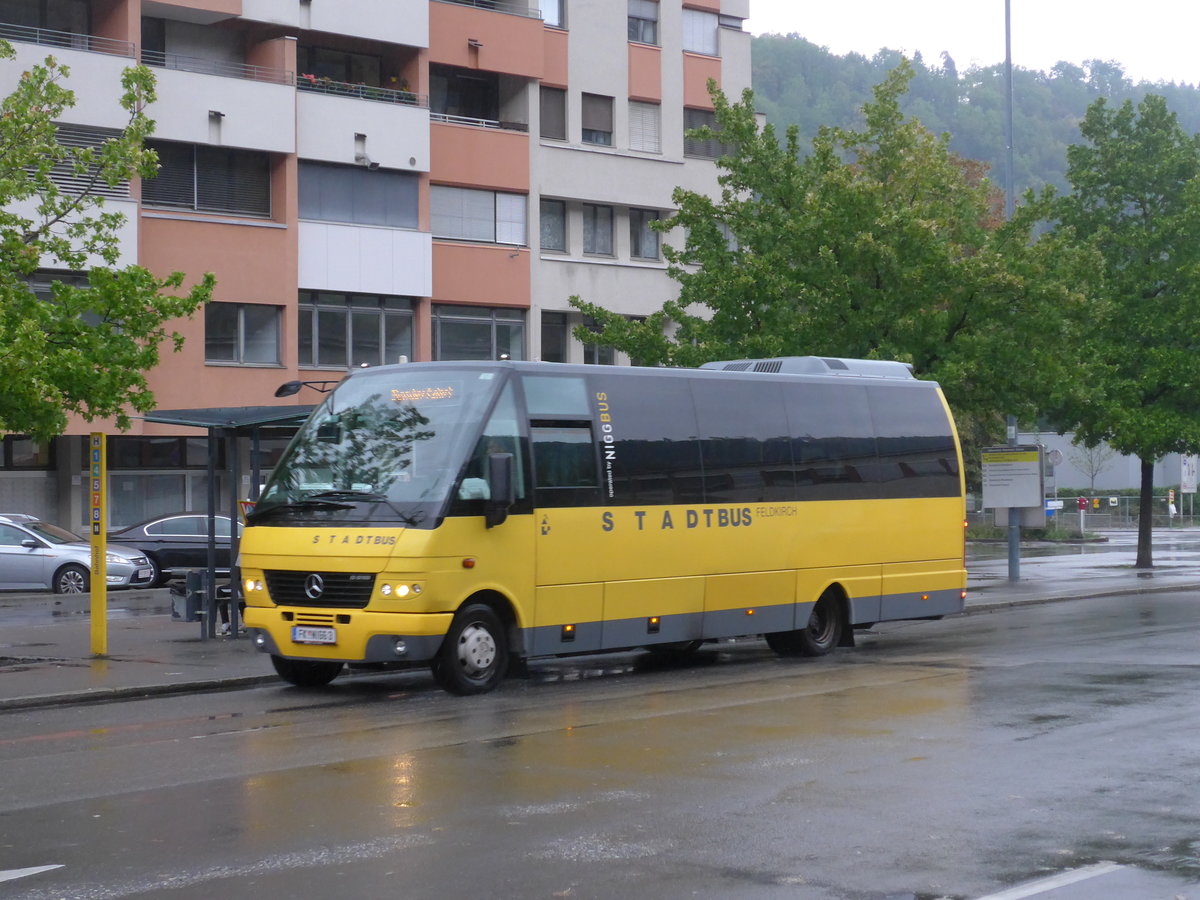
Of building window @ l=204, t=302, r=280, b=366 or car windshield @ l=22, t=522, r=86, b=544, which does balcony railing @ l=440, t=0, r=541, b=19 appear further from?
car windshield @ l=22, t=522, r=86, b=544

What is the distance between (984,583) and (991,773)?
77.2ft

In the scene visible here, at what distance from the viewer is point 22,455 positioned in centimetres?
3875

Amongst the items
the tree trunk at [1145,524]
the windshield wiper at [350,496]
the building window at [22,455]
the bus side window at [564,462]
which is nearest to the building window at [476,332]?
the building window at [22,455]

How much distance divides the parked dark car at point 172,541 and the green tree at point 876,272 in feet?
30.2

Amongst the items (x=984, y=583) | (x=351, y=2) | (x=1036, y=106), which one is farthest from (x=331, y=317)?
(x=1036, y=106)

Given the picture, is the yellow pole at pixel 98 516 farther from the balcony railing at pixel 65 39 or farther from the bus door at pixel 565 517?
the balcony railing at pixel 65 39

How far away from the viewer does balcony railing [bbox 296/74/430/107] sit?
40969 millimetres

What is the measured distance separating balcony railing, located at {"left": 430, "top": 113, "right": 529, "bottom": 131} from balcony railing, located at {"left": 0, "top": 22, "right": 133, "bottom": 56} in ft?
29.2

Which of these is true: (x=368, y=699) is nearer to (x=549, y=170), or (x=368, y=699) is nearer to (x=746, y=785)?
(x=746, y=785)

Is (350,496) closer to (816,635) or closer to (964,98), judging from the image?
(816,635)

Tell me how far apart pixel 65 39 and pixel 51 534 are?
12316 millimetres

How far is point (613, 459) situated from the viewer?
16.5 meters

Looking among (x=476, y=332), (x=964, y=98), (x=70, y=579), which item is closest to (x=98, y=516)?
(x=70, y=579)

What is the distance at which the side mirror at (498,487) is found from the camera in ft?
48.8
